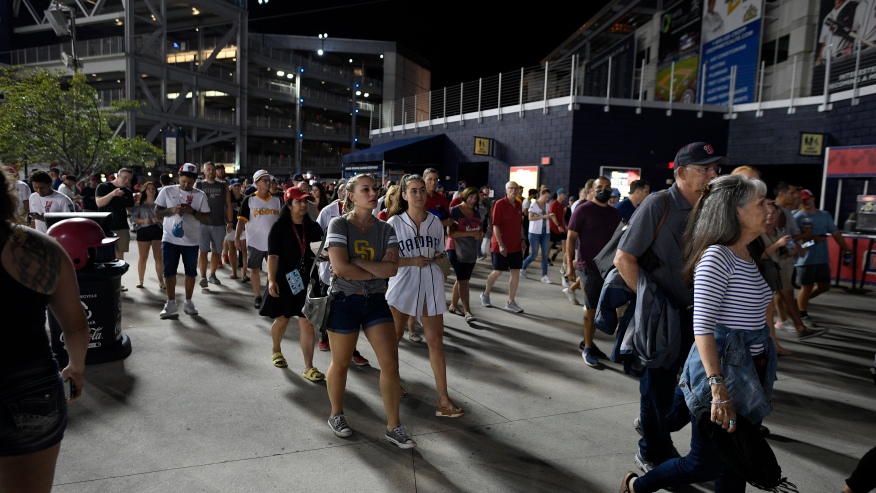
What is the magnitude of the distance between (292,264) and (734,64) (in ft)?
56.6

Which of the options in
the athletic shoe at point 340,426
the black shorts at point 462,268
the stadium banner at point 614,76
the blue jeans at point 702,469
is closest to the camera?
the blue jeans at point 702,469

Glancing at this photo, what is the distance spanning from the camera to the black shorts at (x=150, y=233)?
8.12 meters

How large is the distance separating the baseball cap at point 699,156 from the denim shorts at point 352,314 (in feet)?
6.90

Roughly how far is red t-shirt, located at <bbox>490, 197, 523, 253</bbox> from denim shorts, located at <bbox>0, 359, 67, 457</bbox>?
20.0 ft

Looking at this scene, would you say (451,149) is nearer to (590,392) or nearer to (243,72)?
(590,392)

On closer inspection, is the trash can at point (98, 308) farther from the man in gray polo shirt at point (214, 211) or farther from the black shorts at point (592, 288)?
the black shorts at point (592, 288)

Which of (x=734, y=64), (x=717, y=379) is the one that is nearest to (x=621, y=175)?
(x=734, y=64)

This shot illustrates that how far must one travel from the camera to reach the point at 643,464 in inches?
128

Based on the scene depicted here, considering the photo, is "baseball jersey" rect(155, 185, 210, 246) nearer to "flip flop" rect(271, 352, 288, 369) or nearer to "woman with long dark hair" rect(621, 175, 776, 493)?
"flip flop" rect(271, 352, 288, 369)

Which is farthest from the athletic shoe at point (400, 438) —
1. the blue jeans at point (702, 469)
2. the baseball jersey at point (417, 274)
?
the blue jeans at point (702, 469)

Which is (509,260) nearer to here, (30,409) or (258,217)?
(258,217)

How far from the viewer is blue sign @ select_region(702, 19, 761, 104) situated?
16058 mm

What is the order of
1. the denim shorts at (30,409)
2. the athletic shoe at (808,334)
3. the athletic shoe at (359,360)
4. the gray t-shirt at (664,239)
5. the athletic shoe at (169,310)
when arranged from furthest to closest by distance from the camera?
the athletic shoe at (169,310) → the athletic shoe at (808,334) → the athletic shoe at (359,360) → the gray t-shirt at (664,239) → the denim shorts at (30,409)

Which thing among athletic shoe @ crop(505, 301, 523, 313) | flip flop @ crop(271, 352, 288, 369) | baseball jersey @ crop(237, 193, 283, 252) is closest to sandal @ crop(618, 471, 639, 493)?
flip flop @ crop(271, 352, 288, 369)
